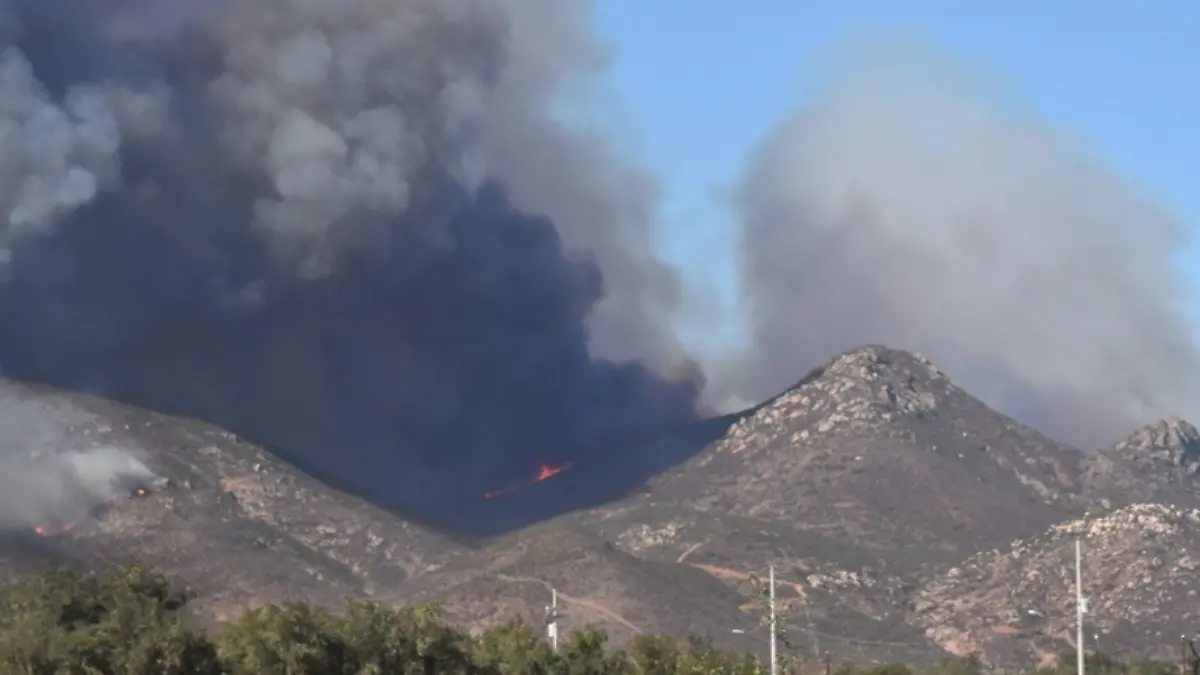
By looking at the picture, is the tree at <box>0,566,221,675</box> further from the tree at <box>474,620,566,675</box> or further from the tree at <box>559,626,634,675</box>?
the tree at <box>559,626,634,675</box>

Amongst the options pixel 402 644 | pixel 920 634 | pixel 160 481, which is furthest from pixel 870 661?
pixel 402 644

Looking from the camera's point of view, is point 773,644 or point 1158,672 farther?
point 1158,672

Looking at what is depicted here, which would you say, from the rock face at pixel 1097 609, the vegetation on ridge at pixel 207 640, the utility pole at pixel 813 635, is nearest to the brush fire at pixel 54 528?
the utility pole at pixel 813 635

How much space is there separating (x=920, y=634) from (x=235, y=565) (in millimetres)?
69636

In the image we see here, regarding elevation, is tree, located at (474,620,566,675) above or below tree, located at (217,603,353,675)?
above

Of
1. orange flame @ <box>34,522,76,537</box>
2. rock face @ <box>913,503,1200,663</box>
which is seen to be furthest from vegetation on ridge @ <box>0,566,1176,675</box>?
rock face @ <box>913,503,1200,663</box>

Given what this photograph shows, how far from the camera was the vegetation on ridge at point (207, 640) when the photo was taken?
6950 centimetres

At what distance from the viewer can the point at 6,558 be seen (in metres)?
162

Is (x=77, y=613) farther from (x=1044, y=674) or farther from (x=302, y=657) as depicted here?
(x=1044, y=674)

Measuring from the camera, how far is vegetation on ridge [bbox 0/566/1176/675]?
228 feet

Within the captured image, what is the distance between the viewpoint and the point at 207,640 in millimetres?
75125

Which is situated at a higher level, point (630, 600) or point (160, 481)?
point (160, 481)

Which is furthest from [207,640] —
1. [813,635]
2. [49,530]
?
[813,635]

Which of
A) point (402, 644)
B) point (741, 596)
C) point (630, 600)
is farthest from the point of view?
point (741, 596)
